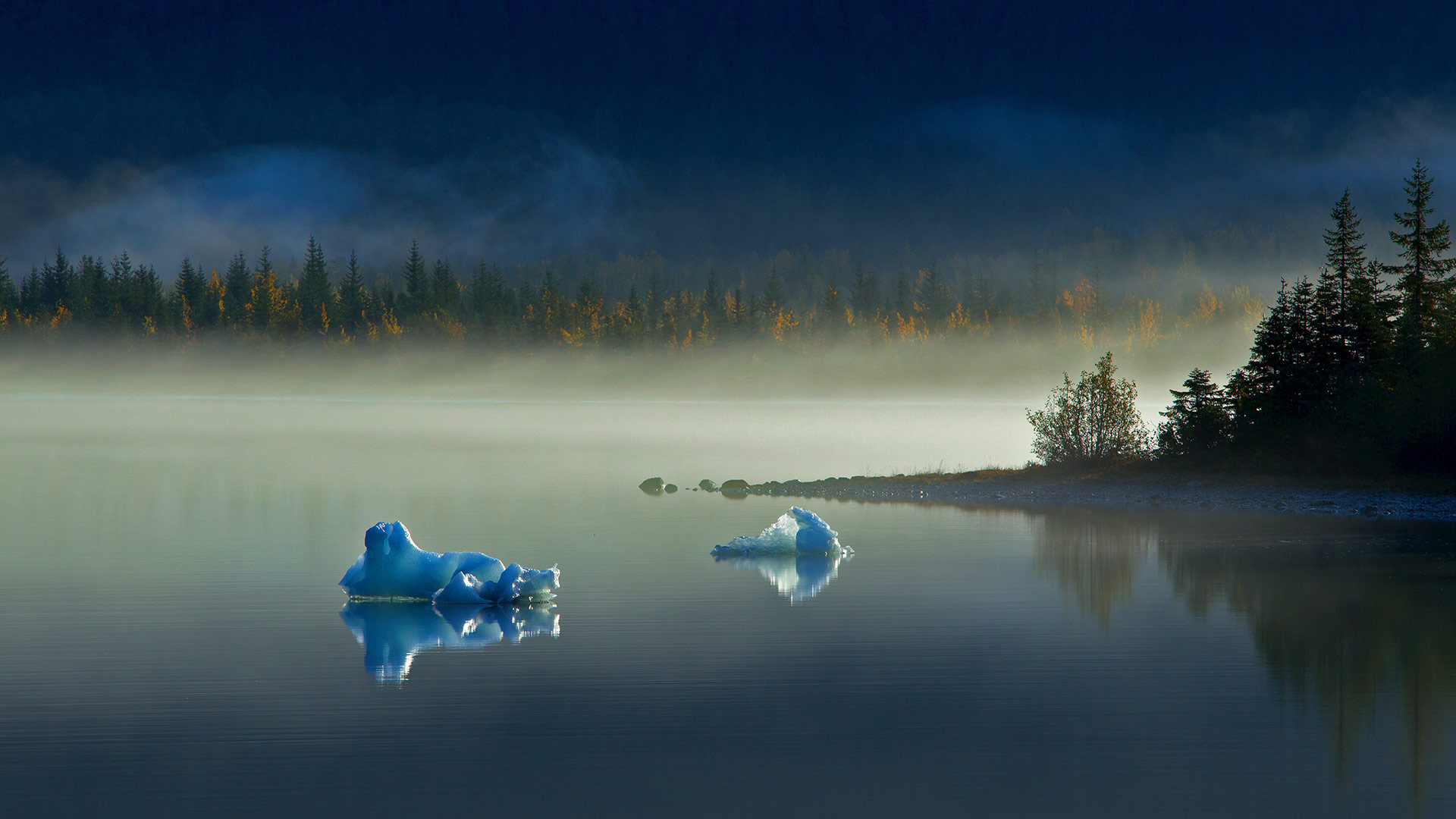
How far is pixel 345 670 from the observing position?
587 inches

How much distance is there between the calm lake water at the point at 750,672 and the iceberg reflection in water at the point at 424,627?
0.31 ft

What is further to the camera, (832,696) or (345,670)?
(345,670)

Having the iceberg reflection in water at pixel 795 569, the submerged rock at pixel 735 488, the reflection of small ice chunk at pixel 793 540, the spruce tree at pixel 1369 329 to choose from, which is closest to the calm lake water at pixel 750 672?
the iceberg reflection in water at pixel 795 569

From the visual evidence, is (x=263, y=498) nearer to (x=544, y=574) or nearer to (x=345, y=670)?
(x=544, y=574)

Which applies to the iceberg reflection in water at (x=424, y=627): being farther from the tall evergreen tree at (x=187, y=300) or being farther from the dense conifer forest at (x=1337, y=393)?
the tall evergreen tree at (x=187, y=300)

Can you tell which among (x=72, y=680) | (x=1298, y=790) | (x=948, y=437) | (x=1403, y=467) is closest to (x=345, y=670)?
(x=72, y=680)

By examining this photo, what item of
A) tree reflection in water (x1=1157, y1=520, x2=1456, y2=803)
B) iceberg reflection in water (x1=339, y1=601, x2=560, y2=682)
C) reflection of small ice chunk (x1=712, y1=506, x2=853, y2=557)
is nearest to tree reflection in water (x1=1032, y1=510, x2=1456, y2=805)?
tree reflection in water (x1=1157, y1=520, x2=1456, y2=803)

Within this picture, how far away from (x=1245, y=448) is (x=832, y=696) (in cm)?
3321

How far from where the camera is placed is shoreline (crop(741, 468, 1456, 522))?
35125mm

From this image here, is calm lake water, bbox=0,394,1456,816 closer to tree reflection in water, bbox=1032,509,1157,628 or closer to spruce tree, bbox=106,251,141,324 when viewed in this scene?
tree reflection in water, bbox=1032,509,1157,628

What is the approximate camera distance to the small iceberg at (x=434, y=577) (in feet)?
63.7

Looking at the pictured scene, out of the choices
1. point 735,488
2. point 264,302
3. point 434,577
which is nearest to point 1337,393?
point 735,488

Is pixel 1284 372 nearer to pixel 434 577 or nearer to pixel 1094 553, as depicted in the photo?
pixel 1094 553

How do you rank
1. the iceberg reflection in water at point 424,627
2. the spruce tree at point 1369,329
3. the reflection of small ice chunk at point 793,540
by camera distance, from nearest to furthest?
1. the iceberg reflection in water at point 424,627
2. the reflection of small ice chunk at point 793,540
3. the spruce tree at point 1369,329
